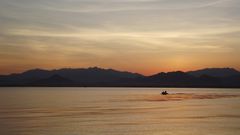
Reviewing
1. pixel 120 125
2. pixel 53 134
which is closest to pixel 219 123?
pixel 120 125

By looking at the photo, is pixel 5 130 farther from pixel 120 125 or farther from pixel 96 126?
pixel 120 125

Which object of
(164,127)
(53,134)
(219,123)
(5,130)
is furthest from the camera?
(219,123)

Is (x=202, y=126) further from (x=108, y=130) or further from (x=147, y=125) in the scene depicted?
(x=108, y=130)

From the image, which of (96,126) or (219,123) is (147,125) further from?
(219,123)

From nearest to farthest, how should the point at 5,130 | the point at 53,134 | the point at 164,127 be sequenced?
the point at 53,134
the point at 5,130
the point at 164,127

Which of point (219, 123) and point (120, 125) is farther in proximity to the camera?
point (219, 123)

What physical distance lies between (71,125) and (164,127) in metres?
9.61

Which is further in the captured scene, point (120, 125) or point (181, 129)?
point (120, 125)

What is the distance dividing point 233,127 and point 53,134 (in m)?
18.5

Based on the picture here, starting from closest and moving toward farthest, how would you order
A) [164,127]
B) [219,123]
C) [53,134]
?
1. [53,134]
2. [164,127]
3. [219,123]

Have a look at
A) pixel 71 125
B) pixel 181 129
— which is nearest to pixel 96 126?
pixel 71 125

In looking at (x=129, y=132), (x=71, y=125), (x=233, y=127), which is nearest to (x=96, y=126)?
(x=71, y=125)

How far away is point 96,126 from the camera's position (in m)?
41.6

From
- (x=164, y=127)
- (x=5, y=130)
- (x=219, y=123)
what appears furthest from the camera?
(x=219, y=123)
